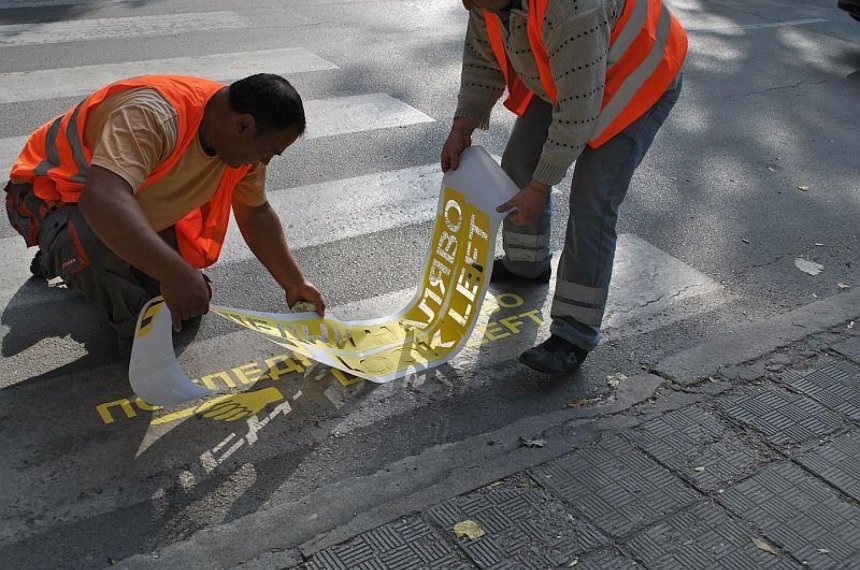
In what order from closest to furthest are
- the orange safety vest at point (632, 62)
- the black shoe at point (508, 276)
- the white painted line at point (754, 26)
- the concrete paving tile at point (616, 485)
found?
the concrete paving tile at point (616, 485)
the orange safety vest at point (632, 62)
the black shoe at point (508, 276)
the white painted line at point (754, 26)

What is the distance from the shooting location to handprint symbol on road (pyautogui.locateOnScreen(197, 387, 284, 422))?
3271 millimetres

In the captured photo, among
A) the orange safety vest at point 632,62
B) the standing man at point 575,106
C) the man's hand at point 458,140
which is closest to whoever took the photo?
the standing man at point 575,106

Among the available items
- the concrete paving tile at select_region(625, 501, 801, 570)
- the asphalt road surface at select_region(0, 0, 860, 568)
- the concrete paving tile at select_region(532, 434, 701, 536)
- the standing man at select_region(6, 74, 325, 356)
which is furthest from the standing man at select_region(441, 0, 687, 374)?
the concrete paving tile at select_region(625, 501, 801, 570)

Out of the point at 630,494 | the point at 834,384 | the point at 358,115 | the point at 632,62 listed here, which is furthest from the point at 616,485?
the point at 358,115

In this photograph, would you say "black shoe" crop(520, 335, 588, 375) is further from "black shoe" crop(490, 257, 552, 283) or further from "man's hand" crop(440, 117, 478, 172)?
"man's hand" crop(440, 117, 478, 172)

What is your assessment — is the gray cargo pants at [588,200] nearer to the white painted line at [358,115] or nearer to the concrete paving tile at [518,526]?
the concrete paving tile at [518,526]

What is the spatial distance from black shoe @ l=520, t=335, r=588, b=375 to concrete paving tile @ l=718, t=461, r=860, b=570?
84 cm

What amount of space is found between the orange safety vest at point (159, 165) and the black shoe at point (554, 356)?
1.30 m

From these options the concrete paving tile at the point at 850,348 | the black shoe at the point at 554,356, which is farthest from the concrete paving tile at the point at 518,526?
the concrete paving tile at the point at 850,348

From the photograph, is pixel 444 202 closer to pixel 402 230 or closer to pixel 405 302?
pixel 405 302

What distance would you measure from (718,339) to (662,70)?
1.23 m

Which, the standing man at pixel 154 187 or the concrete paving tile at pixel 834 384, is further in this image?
the concrete paving tile at pixel 834 384

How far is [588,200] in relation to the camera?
11.4ft

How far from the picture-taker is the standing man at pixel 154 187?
2.92 meters
